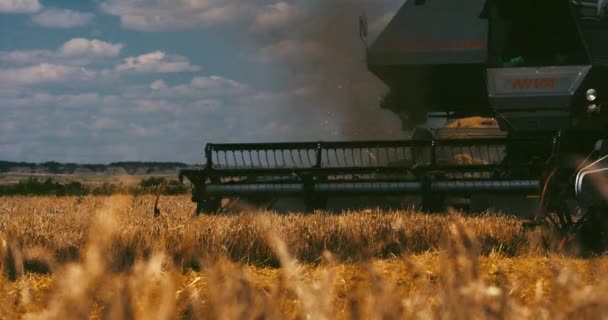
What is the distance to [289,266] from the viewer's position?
1.26 m

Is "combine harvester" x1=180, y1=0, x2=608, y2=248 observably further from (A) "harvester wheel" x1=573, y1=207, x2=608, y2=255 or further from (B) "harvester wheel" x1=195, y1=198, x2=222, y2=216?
(A) "harvester wheel" x1=573, y1=207, x2=608, y2=255

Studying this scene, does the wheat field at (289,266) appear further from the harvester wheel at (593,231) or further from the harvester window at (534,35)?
the harvester window at (534,35)

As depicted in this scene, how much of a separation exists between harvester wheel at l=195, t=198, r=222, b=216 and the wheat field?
1.91m

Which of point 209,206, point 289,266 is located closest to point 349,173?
point 209,206

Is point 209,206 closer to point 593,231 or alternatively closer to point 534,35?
point 593,231

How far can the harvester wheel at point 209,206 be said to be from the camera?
8.33 m

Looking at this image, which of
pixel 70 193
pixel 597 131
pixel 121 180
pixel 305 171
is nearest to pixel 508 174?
pixel 597 131

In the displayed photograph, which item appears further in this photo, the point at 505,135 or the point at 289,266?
the point at 505,135

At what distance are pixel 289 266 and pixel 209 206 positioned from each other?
23.7 feet

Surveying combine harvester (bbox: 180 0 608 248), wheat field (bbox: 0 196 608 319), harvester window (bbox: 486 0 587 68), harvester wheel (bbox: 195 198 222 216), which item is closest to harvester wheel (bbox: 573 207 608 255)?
wheat field (bbox: 0 196 608 319)

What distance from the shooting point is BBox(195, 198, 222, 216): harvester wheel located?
27.3ft

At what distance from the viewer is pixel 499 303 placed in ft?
3.36

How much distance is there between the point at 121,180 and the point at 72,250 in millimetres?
→ 3542

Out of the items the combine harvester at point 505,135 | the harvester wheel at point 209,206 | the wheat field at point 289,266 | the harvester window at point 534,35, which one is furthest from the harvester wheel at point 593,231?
the harvester wheel at point 209,206
